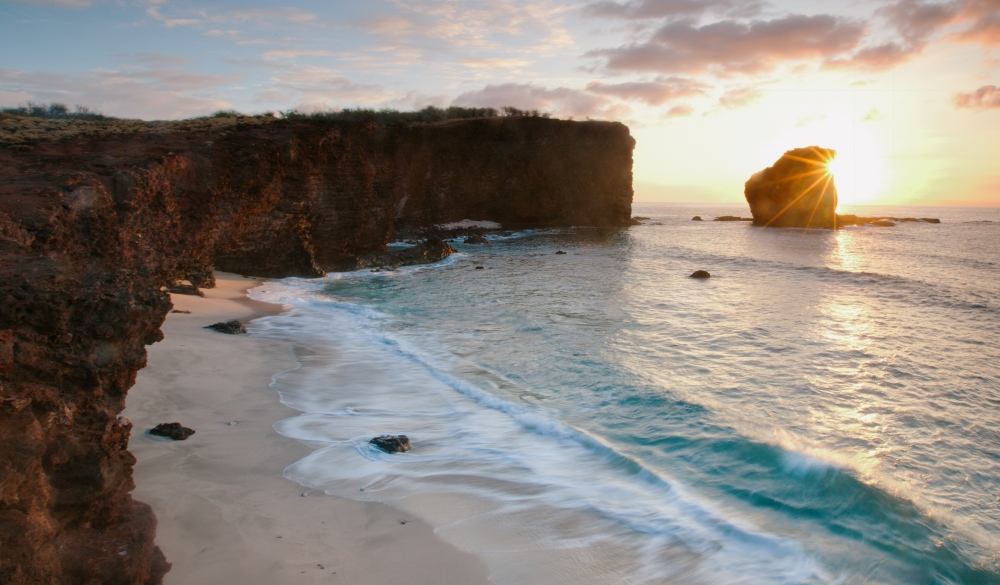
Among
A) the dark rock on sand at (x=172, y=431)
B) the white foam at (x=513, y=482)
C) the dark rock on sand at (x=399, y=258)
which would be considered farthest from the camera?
the dark rock on sand at (x=399, y=258)

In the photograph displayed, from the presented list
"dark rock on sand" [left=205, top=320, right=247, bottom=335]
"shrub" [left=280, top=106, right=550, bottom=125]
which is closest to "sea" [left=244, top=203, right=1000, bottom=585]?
"dark rock on sand" [left=205, top=320, right=247, bottom=335]

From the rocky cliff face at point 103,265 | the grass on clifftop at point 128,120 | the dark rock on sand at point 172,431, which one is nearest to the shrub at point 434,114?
the grass on clifftop at point 128,120

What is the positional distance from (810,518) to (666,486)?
1228mm

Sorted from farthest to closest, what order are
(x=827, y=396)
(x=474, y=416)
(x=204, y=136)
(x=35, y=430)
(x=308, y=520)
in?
(x=204, y=136), (x=827, y=396), (x=474, y=416), (x=308, y=520), (x=35, y=430)

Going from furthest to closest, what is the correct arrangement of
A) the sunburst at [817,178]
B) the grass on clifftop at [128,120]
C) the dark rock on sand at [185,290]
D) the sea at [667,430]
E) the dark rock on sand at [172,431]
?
the sunburst at [817,178] < the dark rock on sand at [185,290] < the grass on clifftop at [128,120] < the dark rock on sand at [172,431] < the sea at [667,430]

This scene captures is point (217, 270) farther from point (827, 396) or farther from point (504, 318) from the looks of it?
point (827, 396)

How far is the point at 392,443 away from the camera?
20.6ft

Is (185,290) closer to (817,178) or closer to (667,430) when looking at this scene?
(667,430)

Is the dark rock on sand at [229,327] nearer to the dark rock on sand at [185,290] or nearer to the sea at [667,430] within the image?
the sea at [667,430]

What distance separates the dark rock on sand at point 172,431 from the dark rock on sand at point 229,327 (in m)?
5.06

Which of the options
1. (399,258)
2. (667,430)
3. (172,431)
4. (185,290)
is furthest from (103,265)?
(399,258)

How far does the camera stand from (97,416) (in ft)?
12.0

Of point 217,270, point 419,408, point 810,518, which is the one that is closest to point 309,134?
point 217,270

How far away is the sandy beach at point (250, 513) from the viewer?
13.3ft
